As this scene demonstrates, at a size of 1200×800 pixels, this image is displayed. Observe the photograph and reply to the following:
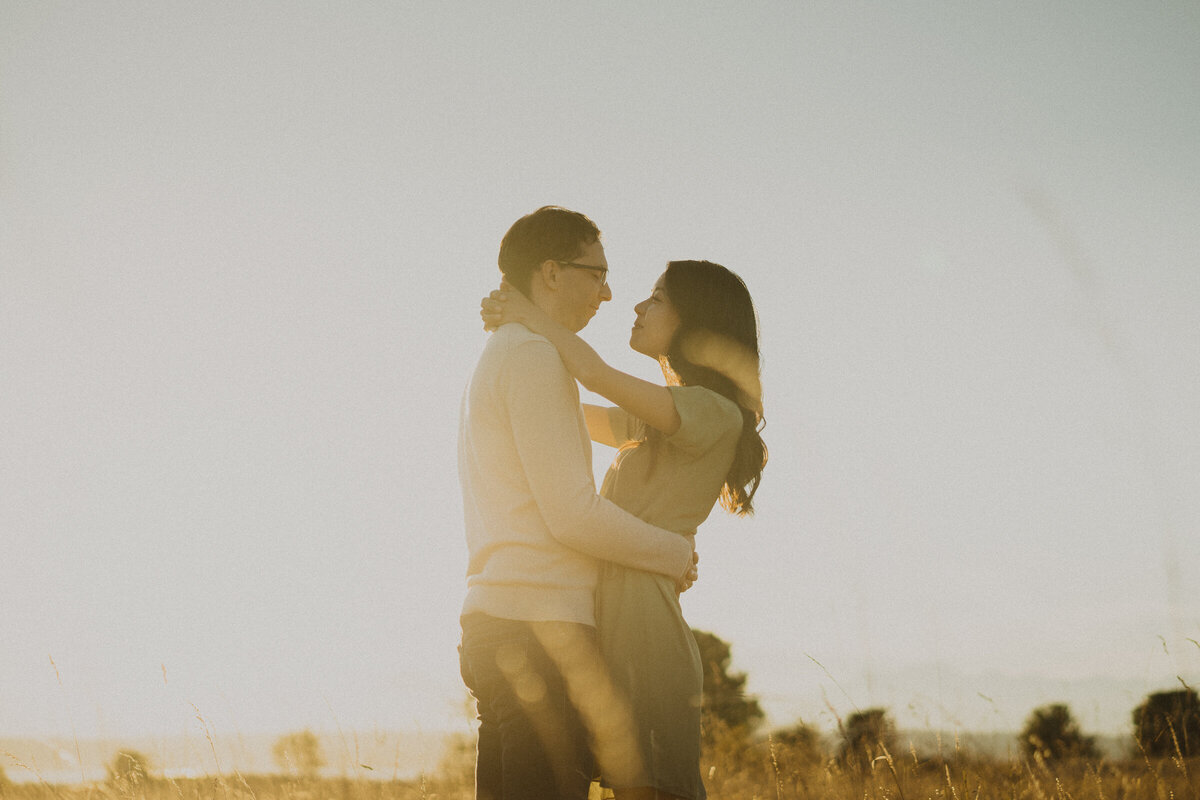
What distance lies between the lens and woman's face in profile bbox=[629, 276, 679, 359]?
3.33 meters

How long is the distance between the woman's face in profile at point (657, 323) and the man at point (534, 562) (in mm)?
670

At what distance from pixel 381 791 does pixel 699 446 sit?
125 inches

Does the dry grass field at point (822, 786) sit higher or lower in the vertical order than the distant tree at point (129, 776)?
lower

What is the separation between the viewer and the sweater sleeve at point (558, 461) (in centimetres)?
250

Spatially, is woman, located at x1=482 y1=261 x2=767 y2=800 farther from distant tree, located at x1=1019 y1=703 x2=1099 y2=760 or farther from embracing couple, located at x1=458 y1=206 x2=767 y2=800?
distant tree, located at x1=1019 y1=703 x2=1099 y2=760

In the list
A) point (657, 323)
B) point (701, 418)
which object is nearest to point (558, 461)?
point (701, 418)

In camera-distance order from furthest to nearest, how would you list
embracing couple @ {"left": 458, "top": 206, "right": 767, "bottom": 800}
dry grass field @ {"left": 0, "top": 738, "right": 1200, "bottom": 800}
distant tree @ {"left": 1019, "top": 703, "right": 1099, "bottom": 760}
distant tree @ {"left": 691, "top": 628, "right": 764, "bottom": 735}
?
distant tree @ {"left": 1019, "top": 703, "right": 1099, "bottom": 760} → distant tree @ {"left": 691, "top": 628, "right": 764, "bottom": 735} → dry grass field @ {"left": 0, "top": 738, "right": 1200, "bottom": 800} → embracing couple @ {"left": 458, "top": 206, "right": 767, "bottom": 800}

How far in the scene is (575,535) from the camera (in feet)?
8.23

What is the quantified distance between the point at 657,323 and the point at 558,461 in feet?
3.29

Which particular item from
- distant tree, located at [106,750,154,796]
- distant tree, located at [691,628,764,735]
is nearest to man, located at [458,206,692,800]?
distant tree, located at [106,750,154,796]

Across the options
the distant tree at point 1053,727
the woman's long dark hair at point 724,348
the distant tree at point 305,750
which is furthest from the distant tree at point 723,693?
the woman's long dark hair at point 724,348

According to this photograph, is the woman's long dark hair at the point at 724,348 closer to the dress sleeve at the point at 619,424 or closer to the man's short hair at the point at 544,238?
the man's short hair at the point at 544,238

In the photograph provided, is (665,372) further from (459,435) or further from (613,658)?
(613,658)

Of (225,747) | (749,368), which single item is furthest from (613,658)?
(225,747)
